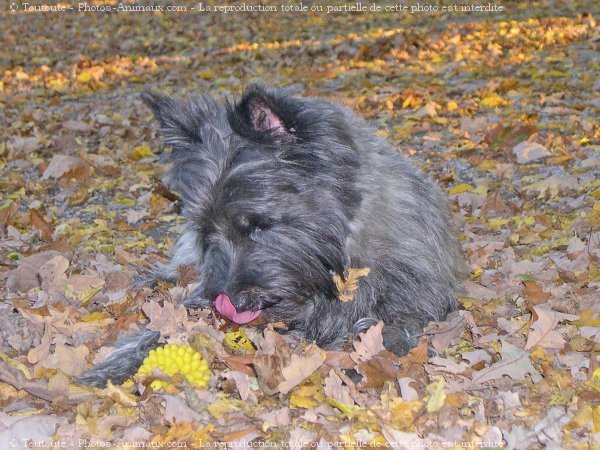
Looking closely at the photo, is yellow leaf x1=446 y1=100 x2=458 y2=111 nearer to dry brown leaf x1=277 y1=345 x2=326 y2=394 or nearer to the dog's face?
the dog's face

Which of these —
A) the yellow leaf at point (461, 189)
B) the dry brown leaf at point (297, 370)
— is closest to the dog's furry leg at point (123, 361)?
the dry brown leaf at point (297, 370)

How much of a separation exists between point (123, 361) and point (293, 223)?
1438 mm

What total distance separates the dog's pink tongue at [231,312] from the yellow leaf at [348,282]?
1.89 feet

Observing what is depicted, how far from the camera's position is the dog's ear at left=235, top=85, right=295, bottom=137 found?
441 centimetres

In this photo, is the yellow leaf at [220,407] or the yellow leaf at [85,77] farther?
the yellow leaf at [85,77]

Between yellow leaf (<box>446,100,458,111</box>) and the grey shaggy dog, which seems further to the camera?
yellow leaf (<box>446,100,458,111</box>)

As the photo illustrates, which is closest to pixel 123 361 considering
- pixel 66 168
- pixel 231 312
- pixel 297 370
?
pixel 231 312

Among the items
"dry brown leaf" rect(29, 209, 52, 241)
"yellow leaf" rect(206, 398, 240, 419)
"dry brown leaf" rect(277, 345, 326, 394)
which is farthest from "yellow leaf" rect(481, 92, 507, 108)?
"yellow leaf" rect(206, 398, 240, 419)

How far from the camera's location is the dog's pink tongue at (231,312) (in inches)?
182

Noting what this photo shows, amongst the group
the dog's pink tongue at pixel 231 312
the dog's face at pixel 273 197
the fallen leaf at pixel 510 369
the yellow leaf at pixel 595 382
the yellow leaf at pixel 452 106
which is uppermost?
the dog's face at pixel 273 197

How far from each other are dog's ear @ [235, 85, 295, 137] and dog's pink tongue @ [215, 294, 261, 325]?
1026 mm

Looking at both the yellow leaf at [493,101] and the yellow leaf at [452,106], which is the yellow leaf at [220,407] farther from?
the yellow leaf at [493,101]

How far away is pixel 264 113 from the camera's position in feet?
15.0

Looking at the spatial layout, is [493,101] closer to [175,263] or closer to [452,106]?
[452,106]
